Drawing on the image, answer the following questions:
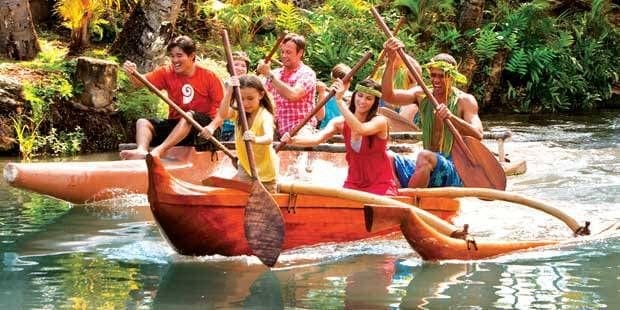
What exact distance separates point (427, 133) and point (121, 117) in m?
4.90

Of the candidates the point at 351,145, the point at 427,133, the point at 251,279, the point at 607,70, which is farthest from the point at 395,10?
the point at 251,279

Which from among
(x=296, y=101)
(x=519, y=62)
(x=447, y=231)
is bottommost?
(x=447, y=231)

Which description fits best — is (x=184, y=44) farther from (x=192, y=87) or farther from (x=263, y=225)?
(x=263, y=225)

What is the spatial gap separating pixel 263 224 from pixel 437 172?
2165 millimetres

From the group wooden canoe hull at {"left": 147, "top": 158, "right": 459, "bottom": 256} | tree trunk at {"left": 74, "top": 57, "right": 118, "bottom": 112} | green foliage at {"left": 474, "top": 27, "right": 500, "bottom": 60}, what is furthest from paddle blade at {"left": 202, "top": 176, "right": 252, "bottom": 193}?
green foliage at {"left": 474, "top": 27, "right": 500, "bottom": 60}

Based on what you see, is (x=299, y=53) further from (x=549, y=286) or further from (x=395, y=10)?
(x=395, y=10)

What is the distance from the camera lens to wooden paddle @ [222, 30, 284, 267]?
735cm

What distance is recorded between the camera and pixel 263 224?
24.4 ft

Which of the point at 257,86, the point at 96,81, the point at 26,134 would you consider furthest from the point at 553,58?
the point at 257,86

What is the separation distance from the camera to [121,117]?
13406 mm

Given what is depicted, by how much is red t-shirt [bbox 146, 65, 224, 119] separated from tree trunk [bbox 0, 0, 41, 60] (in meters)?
4.02

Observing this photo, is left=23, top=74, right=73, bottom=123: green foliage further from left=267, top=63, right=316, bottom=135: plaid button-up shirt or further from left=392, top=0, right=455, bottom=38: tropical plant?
left=392, top=0, right=455, bottom=38: tropical plant

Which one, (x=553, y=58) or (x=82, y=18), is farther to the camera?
(x=553, y=58)

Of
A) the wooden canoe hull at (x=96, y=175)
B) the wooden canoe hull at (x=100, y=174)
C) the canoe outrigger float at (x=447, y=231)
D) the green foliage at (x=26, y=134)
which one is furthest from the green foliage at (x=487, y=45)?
the canoe outrigger float at (x=447, y=231)
